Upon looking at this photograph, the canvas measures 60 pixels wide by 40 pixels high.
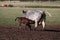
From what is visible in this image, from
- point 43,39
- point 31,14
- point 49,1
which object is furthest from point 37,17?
point 49,1

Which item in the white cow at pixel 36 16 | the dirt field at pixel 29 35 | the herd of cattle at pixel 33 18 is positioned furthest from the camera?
the white cow at pixel 36 16

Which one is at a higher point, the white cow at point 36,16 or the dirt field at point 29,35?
the white cow at point 36,16

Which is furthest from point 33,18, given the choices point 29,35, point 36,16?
point 29,35

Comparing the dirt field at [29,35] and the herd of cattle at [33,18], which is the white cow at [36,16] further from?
the dirt field at [29,35]

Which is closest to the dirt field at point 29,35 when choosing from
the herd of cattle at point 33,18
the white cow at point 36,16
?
the herd of cattle at point 33,18

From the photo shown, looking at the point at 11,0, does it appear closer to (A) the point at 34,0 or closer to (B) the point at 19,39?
(A) the point at 34,0

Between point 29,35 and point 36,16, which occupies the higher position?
point 36,16

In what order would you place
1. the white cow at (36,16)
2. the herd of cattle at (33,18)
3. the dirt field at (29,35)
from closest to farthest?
1. the dirt field at (29,35)
2. the herd of cattle at (33,18)
3. the white cow at (36,16)

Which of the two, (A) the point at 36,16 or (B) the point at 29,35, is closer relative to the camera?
(B) the point at 29,35

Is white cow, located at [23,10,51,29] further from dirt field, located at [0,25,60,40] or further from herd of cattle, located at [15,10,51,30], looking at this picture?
dirt field, located at [0,25,60,40]

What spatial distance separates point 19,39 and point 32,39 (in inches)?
23.5

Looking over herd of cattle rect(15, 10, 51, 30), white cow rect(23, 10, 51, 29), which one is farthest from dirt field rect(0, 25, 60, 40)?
white cow rect(23, 10, 51, 29)

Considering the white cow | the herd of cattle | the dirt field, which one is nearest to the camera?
the dirt field

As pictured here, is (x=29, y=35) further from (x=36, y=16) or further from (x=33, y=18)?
(x=36, y=16)
